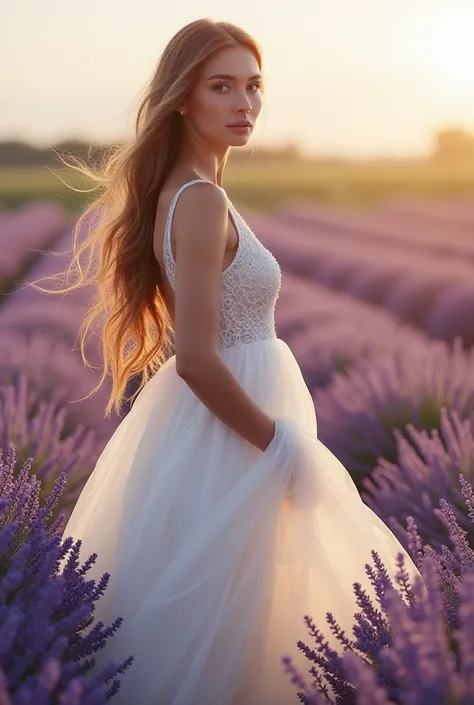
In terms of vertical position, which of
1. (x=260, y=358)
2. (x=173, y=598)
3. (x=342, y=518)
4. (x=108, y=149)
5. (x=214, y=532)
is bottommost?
(x=173, y=598)

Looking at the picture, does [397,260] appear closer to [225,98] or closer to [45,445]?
[45,445]

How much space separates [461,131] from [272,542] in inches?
244

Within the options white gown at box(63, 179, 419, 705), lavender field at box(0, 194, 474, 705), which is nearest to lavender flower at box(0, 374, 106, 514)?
lavender field at box(0, 194, 474, 705)

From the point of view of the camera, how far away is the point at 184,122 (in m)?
1.71

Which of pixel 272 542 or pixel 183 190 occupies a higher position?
pixel 183 190

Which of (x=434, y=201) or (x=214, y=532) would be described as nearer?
(x=214, y=532)

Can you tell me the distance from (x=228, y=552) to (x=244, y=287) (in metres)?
0.44

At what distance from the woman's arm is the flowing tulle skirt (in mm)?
105

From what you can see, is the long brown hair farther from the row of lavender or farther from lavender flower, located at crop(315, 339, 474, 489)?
the row of lavender

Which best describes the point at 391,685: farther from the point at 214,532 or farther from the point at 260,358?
the point at 260,358

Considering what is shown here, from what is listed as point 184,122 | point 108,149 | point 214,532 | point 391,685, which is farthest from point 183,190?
point 391,685

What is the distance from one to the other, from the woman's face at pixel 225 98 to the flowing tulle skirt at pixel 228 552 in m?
0.37

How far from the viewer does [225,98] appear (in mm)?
1628

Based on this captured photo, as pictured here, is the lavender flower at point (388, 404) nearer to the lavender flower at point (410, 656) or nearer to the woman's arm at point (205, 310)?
the woman's arm at point (205, 310)
